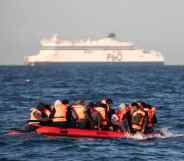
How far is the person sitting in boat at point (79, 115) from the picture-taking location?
97.4 feet

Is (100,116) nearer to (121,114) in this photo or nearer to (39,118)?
(121,114)

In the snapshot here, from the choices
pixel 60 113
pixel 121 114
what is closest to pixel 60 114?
pixel 60 113

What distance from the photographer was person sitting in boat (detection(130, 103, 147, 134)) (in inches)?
1166

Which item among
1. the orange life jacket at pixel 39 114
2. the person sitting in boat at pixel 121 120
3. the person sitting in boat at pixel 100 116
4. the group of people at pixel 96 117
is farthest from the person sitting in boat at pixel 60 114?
the person sitting in boat at pixel 121 120

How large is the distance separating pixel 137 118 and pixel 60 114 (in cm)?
271

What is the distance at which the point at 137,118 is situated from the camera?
97.1 feet

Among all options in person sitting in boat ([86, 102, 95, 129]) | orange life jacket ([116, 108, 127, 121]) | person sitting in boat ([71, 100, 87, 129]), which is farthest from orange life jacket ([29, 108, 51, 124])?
orange life jacket ([116, 108, 127, 121])

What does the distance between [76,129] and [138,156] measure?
441 cm

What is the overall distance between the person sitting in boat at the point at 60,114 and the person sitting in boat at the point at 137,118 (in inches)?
90.7

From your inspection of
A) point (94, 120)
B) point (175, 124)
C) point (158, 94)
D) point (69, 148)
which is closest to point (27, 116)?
point (175, 124)

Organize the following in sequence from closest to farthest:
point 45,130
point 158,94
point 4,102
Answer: point 45,130 → point 4,102 → point 158,94

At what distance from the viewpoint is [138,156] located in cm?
2555

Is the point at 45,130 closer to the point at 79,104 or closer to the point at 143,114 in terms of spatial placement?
the point at 79,104

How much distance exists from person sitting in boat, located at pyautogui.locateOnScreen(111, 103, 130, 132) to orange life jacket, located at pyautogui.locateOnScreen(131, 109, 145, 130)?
21 centimetres
